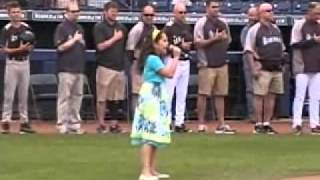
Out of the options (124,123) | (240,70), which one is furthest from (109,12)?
(240,70)

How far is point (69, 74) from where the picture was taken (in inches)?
603

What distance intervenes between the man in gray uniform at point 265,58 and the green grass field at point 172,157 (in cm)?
110

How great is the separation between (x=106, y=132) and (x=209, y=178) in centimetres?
548

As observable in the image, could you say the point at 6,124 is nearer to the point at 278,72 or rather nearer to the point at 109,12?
the point at 109,12

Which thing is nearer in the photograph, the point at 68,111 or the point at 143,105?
the point at 143,105

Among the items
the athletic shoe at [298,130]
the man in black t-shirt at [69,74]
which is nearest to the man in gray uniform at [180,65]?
the man in black t-shirt at [69,74]

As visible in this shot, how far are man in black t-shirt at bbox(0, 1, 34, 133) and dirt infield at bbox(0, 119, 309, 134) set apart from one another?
0.57 m

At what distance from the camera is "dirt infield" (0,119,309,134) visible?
16188 mm

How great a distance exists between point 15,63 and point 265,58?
4186 mm

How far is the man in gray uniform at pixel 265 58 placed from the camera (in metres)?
15.5

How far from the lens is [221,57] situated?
51.8ft

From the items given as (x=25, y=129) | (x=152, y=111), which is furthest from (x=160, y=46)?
(x=25, y=129)

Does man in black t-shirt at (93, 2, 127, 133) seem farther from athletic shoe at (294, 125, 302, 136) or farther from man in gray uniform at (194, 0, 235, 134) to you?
athletic shoe at (294, 125, 302, 136)

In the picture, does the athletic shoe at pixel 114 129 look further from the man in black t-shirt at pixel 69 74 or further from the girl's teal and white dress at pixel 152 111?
the girl's teal and white dress at pixel 152 111
